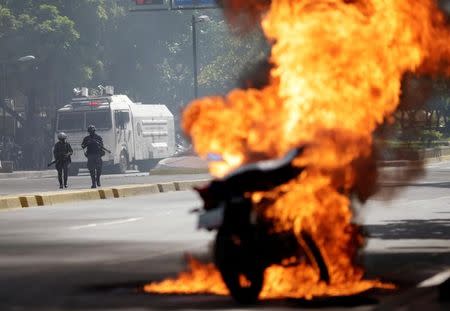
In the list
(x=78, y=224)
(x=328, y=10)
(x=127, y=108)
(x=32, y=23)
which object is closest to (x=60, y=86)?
(x=32, y=23)

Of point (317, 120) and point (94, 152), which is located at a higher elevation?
point (317, 120)

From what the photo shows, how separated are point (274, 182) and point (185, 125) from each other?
1.65m

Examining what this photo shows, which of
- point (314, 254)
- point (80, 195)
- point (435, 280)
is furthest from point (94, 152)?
point (314, 254)

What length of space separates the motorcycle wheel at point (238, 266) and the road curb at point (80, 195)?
1696cm

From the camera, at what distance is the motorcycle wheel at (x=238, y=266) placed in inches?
461

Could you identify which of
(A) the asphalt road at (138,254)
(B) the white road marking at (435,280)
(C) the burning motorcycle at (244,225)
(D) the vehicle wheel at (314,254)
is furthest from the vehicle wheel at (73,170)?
(C) the burning motorcycle at (244,225)

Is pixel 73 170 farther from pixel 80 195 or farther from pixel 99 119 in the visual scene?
pixel 80 195

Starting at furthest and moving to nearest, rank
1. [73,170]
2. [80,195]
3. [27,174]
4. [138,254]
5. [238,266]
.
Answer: [73,170], [27,174], [80,195], [138,254], [238,266]

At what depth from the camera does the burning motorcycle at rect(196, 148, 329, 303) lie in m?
11.6

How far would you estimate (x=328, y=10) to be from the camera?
13.7 metres

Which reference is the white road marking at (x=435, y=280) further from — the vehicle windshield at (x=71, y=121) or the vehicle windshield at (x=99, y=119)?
the vehicle windshield at (x=71, y=121)

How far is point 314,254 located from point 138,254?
20.2 feet

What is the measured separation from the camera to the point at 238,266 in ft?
38.6

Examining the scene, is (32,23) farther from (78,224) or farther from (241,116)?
(241,116)
